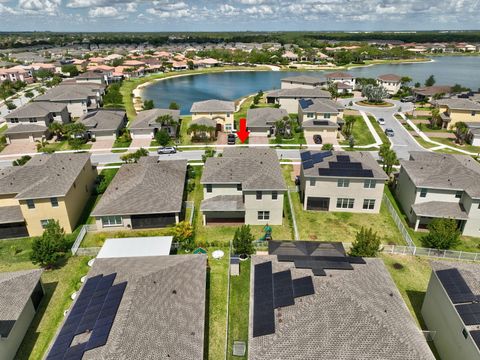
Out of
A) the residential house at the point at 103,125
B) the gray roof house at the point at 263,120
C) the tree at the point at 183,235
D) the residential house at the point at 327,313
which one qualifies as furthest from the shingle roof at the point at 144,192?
the gray roof house at the point at 263,120

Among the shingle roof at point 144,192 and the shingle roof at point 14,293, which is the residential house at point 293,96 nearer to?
the shingle roof at point 144,192

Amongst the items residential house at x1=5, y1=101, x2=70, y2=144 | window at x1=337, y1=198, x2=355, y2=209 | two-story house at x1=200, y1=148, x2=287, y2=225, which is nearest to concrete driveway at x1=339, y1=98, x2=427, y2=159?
window at x1=337, y1=198, x2=355, y2=209

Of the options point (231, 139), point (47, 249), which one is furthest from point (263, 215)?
point (231, 139)

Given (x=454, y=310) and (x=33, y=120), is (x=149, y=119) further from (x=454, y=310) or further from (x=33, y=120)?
(x=454, y=310)

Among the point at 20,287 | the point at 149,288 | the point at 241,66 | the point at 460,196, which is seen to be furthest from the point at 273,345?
the point at 241,66

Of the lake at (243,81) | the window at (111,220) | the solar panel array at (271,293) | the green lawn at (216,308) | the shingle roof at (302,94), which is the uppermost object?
the shingle roof at (302,94)

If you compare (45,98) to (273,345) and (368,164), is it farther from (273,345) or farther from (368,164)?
(273,345)
